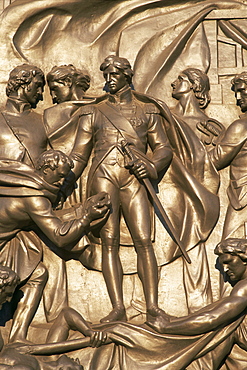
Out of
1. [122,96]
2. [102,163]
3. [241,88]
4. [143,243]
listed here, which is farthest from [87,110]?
[241,88]

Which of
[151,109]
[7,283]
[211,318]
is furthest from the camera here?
[151,109]

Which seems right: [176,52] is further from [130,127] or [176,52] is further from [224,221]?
[224,221]

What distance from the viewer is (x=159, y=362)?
10.1 meters

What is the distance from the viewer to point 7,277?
9.95 m

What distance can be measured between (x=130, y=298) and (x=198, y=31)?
331 cm

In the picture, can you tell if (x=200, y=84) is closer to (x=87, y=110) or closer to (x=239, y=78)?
(x=239, y=78)

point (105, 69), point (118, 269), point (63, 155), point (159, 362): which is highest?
point (105, 69)

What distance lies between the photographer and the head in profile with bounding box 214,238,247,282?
10.3 meters

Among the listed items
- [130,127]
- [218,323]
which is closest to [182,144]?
[130,127]

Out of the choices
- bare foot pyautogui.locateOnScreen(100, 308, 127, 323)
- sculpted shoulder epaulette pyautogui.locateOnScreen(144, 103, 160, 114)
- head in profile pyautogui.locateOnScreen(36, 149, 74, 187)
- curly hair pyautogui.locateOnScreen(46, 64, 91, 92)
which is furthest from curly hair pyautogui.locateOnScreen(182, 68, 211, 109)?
bare foot pyautogui.locateOnScreen(100, 308, 127, 323)

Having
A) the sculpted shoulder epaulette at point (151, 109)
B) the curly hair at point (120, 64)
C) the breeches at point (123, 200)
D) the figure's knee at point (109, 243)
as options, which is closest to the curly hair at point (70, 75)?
the curly hair at point (120, 64)

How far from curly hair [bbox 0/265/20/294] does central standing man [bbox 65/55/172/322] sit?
1.01 metres

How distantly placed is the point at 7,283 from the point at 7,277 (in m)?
0.06

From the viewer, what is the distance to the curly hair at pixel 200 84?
11289 millimetres
